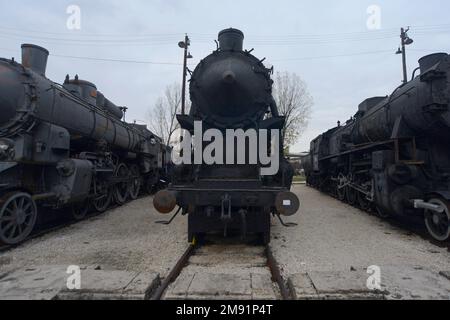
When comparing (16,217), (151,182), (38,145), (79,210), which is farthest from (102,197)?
(151,182)

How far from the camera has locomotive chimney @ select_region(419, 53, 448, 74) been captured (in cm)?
603

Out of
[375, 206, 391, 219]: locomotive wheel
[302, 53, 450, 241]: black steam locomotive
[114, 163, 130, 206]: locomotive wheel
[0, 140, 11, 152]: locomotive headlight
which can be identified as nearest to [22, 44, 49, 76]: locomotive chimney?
[0, 140, 11, 152]: locomotive headlight

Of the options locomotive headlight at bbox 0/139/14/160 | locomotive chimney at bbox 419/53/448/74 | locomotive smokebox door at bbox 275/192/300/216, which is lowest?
locomotive smokebox door at bbox 275/192/300/216

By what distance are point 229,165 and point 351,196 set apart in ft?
24.7

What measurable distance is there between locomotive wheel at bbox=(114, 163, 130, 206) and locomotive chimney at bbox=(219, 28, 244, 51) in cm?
654

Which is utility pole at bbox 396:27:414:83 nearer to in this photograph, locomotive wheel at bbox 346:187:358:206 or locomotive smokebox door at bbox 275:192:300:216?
locomotive wheel at bbox 346:187:358:206

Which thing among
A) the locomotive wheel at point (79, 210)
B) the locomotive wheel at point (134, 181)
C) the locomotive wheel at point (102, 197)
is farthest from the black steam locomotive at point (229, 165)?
the locomotive wheel at point (134, 181)

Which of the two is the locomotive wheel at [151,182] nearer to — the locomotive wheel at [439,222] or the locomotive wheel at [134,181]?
the locomotive wheel at [134,181]

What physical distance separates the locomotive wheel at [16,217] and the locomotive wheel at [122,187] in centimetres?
472

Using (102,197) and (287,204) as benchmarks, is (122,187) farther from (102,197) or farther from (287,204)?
(287,204)

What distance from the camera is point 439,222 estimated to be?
221 inches

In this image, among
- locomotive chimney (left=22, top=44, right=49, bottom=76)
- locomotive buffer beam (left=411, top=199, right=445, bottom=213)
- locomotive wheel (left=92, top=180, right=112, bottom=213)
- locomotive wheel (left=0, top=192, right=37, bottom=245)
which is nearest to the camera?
locomotive wheel (left=0, top=192, right=37, bottom=245)

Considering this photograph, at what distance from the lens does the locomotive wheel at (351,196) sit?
10.8 meters
